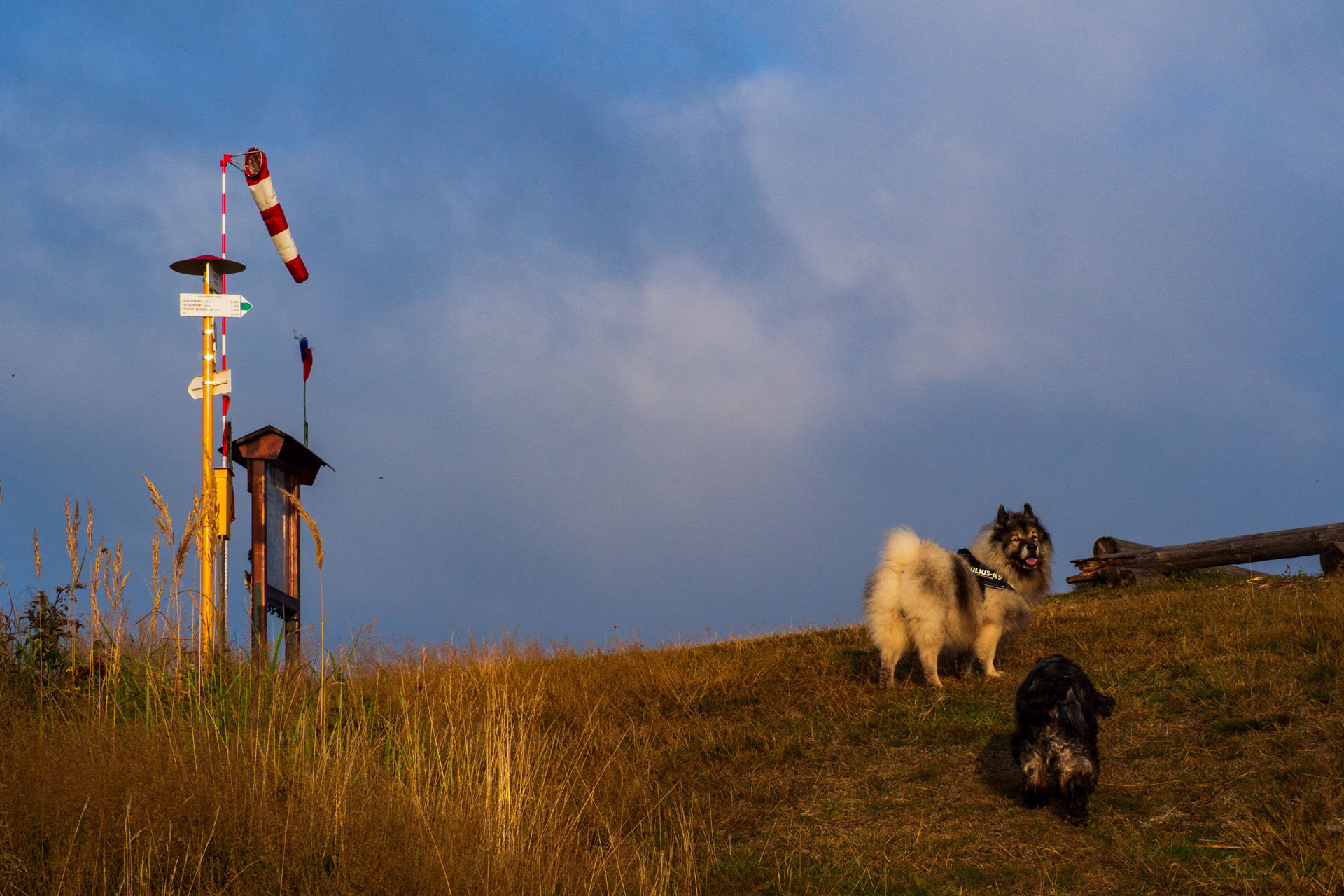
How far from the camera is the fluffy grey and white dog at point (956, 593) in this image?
9.72 m

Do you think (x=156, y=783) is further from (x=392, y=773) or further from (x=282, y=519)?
(x=282, y=519)

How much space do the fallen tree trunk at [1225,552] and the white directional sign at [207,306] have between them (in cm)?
1410

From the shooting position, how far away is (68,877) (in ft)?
14.4

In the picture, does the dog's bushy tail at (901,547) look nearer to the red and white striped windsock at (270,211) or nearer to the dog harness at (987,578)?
the dog harness at (987,578)

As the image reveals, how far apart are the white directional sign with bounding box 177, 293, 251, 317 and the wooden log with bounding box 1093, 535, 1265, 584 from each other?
1416 cm

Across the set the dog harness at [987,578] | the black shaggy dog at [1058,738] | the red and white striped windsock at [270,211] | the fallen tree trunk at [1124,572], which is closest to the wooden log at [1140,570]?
the fallen tree trunk at [1124,572]

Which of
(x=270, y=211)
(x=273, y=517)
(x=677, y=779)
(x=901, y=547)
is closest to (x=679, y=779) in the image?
(x=677, y=779)

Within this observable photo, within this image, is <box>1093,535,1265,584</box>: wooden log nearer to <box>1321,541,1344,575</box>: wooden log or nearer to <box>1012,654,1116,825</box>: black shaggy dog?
<box>1321,541,1344,575</box>: wooden log

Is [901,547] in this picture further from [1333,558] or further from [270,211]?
Answer: [1333,558]

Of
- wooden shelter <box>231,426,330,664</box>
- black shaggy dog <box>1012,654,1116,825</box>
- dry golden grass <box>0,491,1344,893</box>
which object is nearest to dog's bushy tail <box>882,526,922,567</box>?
dry golden grass <box>0,491,1344,893</box>

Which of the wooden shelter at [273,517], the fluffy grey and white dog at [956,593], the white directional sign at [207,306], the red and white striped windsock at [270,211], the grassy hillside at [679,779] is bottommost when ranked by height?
the grassy hillside at [679,779]

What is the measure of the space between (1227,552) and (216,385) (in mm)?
14848

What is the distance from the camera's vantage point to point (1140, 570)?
675 inches

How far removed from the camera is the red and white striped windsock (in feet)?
36.4
